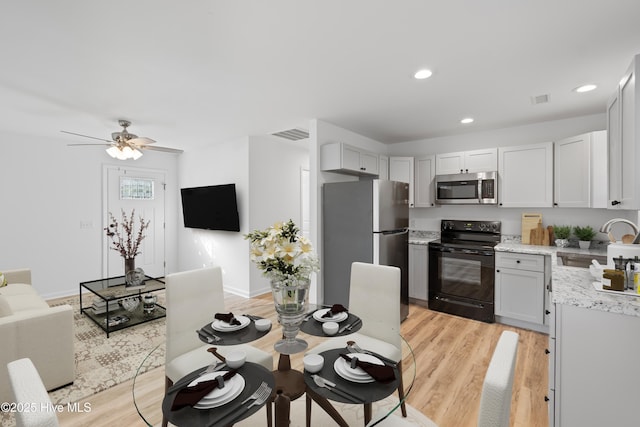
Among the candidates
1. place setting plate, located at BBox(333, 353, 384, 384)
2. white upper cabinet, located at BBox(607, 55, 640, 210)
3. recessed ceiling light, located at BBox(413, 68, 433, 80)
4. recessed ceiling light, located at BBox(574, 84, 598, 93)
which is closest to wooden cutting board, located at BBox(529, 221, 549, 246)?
recessed ceiling light, located at BBox(574, 84, 598, 93)

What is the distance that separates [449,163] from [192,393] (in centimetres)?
413

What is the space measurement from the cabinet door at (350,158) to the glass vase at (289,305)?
2.43 metres

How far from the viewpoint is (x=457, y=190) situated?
413 cm

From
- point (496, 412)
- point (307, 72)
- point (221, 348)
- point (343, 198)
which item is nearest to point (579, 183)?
point (343, 198)

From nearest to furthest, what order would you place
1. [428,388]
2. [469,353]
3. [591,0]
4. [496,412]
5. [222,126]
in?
[496,412]
[591,0]
[428,388]
[469,353]
[222,126]

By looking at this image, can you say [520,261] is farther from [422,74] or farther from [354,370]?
[354,370]

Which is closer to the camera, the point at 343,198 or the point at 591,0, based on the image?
the point at 591,0

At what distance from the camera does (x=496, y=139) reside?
164 inches

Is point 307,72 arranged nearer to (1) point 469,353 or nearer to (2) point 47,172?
(1) point 469,353

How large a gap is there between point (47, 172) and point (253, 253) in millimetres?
5077

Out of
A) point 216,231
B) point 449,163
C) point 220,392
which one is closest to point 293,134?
point 216,231

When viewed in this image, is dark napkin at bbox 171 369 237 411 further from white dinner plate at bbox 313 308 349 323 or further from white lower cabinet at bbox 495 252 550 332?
white lower cabinet at bbox 495 252 550 332

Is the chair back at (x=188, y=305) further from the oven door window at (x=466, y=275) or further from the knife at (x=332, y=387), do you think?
the oven door window at (x=466, y=275)

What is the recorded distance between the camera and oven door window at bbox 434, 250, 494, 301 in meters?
3.62
